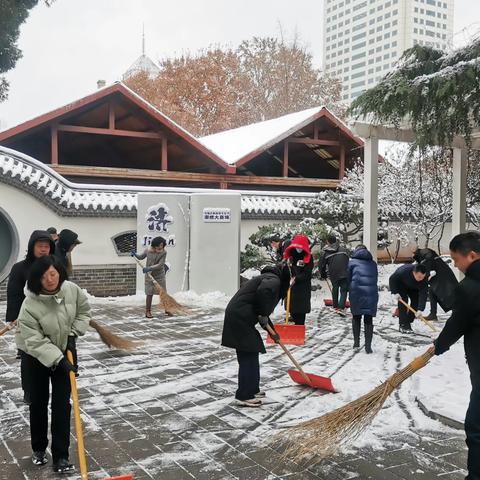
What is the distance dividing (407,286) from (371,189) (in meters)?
2.51

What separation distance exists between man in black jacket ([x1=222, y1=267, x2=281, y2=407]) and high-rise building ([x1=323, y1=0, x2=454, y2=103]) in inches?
2954

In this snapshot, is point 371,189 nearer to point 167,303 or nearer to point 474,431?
point 167,303

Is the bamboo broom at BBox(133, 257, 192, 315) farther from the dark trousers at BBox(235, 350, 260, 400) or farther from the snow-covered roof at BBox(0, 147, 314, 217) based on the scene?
the dark trousers at BBox(235, 350, 260, 400)

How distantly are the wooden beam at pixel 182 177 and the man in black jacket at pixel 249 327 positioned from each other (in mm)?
11037

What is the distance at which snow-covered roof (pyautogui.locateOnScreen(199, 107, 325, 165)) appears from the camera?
16766 mm

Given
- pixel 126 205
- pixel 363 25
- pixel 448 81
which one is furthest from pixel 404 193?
pixel 363 25

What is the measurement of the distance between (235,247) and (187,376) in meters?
6.12

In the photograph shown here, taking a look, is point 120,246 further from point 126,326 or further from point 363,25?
point 363,25

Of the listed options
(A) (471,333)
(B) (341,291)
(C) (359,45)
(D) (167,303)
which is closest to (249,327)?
(A) (471,333)

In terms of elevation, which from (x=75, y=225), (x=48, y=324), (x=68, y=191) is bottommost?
(x=48, y=324)

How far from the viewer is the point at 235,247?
39.8 ft

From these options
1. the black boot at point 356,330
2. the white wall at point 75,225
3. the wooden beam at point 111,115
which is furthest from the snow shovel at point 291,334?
the wooden beam at point 111,115

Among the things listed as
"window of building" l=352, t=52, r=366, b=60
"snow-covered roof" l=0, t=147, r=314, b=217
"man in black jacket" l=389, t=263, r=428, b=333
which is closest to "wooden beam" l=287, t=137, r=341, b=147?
"snow-covered roof" l=0, t=147, r=314, b=217

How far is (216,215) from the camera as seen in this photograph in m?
12.1
